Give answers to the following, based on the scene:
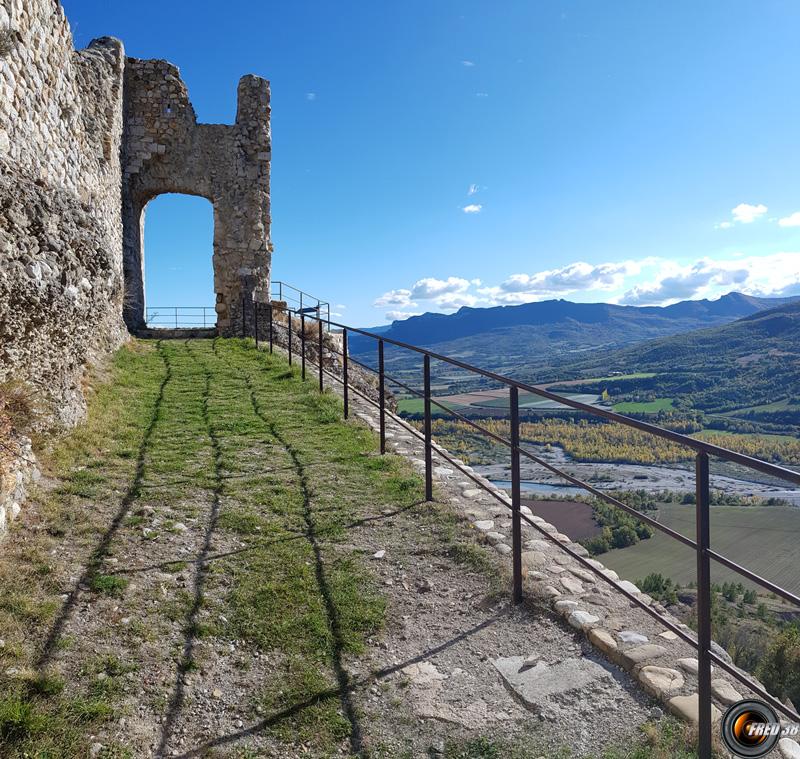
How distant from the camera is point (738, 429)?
37.2m

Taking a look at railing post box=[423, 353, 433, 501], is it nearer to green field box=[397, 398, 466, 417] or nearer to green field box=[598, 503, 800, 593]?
green field box=[397, 398, 466, 417]

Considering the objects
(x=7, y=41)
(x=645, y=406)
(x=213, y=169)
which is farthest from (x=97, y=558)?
(x=645, y=406)

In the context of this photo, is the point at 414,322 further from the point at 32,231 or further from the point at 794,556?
the point at 32,231

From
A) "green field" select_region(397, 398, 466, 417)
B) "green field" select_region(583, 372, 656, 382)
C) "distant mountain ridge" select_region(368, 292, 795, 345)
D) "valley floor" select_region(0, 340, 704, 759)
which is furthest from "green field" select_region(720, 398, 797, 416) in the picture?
"distant mountain ridge" select_region(368, 292, 795, 345)

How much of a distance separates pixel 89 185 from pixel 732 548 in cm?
2002

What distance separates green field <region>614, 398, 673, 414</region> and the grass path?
41.7m

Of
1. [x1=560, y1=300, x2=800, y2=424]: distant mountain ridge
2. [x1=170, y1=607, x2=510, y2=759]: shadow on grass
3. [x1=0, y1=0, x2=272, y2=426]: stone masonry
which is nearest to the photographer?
[x1=170, y1=607, x2=510, y2=759]: shadow on grass

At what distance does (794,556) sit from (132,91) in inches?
981

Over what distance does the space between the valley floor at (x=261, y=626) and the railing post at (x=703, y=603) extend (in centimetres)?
14

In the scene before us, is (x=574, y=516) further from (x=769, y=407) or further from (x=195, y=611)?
(x=769, y=407)

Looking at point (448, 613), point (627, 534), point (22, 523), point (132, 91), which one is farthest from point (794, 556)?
point (132, 91)

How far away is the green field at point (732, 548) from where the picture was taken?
1484 centimetres

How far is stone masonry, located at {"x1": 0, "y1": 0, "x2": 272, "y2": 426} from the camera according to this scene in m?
4.88

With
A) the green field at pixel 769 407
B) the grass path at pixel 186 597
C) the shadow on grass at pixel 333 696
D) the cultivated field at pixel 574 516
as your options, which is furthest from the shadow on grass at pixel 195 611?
the green field at pixel 769 407
